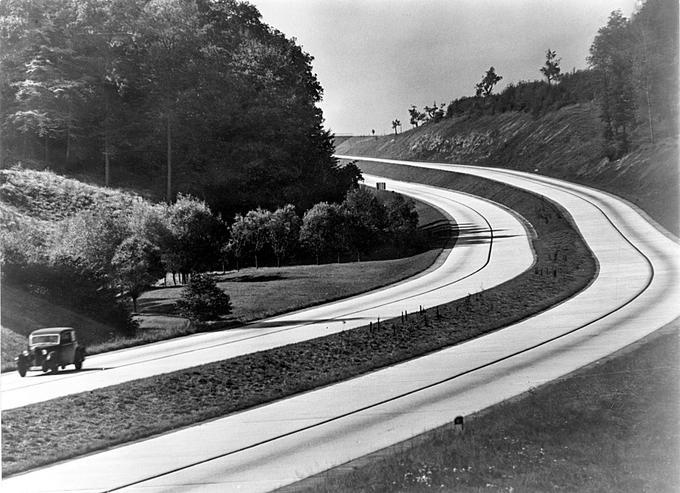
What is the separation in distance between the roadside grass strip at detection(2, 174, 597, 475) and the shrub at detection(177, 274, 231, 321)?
5418 millimetres

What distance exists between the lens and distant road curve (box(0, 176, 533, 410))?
76.9 ft

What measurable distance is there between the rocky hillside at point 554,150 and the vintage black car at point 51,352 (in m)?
43.0

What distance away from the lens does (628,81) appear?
46.7 meters

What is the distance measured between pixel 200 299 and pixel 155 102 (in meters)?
11.7

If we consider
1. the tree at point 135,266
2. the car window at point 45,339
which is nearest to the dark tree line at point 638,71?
the tree at point 135,266

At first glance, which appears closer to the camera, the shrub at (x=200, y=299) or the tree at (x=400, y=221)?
the shrub at (x=200, y=299)

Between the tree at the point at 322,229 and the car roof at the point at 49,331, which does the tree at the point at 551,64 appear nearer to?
the tree at the point at 322,229

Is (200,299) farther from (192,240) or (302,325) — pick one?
(302,325)

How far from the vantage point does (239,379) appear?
25.4m

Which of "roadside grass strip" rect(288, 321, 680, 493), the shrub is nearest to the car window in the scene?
the shrub

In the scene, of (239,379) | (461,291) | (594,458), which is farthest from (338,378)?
(461,291)

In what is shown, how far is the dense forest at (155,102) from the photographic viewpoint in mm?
35656

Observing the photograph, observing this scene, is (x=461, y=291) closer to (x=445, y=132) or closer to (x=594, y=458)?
(x=594, y=458)

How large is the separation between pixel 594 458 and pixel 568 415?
2822 millimetres
